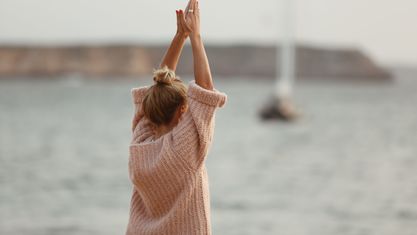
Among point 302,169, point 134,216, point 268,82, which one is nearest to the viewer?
point 134,216

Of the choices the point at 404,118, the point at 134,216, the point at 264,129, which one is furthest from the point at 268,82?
the point at 134,216

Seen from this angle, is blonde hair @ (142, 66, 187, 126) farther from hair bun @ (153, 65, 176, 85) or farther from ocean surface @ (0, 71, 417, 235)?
ocean surface @ (0, 71, 417, 235)

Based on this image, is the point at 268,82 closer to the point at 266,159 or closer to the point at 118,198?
the point at 266,159

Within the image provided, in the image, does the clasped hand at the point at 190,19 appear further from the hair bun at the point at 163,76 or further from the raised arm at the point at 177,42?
the hair bun at the point at 163,76

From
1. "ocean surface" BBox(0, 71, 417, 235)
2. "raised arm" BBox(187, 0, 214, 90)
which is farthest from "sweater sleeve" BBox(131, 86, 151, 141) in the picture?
"ocean surface" BBox(0, 71, 417, 235)

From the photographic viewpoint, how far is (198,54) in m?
2.76

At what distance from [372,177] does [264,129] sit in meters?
22.7

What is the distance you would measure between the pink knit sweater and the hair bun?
0.21 ft

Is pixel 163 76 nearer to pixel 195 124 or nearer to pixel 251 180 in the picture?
pixel 195 124

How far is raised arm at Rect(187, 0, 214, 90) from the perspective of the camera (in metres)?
2.75

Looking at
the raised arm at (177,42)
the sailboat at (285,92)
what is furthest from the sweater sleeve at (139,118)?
the sailboat at (285,92)

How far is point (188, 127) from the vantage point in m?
2.71

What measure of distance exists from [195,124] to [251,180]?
18.1 meters

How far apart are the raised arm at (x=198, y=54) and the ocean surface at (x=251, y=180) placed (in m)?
8.30
